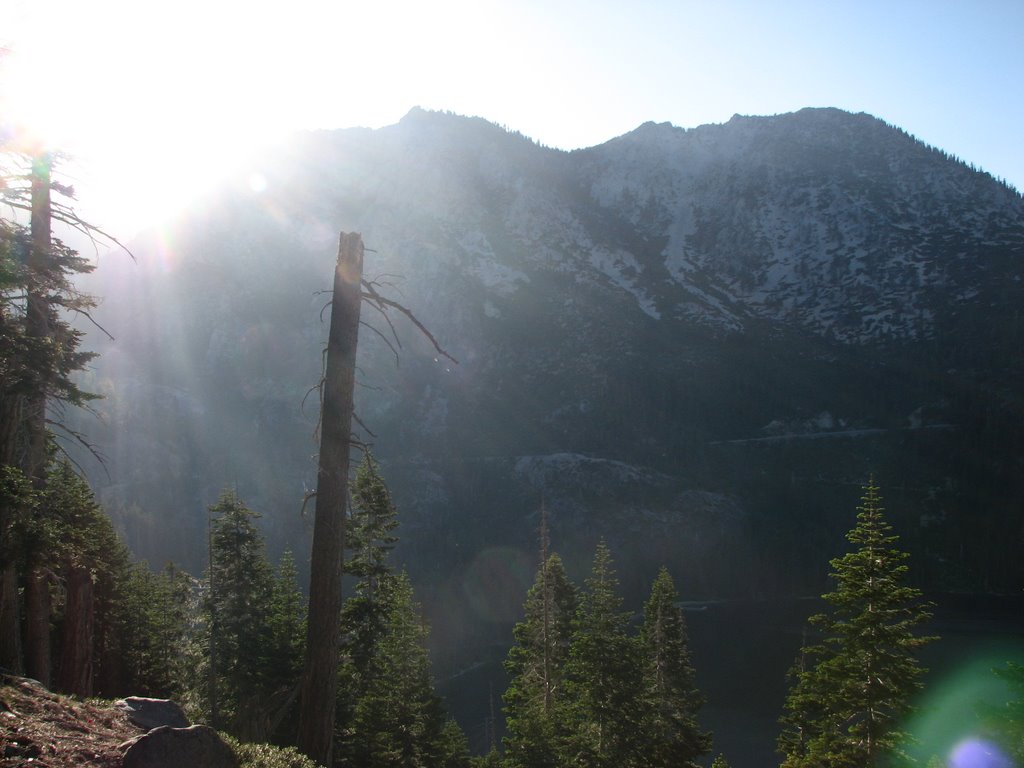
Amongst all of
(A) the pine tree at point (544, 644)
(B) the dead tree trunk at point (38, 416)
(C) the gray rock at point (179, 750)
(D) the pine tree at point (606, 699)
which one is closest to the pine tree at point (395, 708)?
(A) the pine tree at point (544, 644)

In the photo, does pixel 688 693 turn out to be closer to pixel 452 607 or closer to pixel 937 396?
pixel 452 607

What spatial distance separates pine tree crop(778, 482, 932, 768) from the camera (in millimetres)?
11891

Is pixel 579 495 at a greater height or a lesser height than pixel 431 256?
lesser

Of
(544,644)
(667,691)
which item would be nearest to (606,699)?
(544,644)

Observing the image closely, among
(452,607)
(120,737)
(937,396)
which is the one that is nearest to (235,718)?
(120,737)

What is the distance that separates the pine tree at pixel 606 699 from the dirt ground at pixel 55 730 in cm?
1355

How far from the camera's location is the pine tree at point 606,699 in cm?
1900

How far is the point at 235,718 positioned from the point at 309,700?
17582 millimetres

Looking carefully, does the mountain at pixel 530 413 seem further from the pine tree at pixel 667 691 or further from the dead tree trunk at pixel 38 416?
the dead tree trunk at pixel 38 416

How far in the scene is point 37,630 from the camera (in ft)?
46.5

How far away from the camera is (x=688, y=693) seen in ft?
95.0

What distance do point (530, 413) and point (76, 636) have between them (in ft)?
495

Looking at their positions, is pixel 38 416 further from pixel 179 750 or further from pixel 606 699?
pixel 606 699

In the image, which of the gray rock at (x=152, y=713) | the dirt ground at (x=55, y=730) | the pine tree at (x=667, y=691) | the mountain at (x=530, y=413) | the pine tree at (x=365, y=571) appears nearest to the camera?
the dirt ground at (x=55, y=730)
